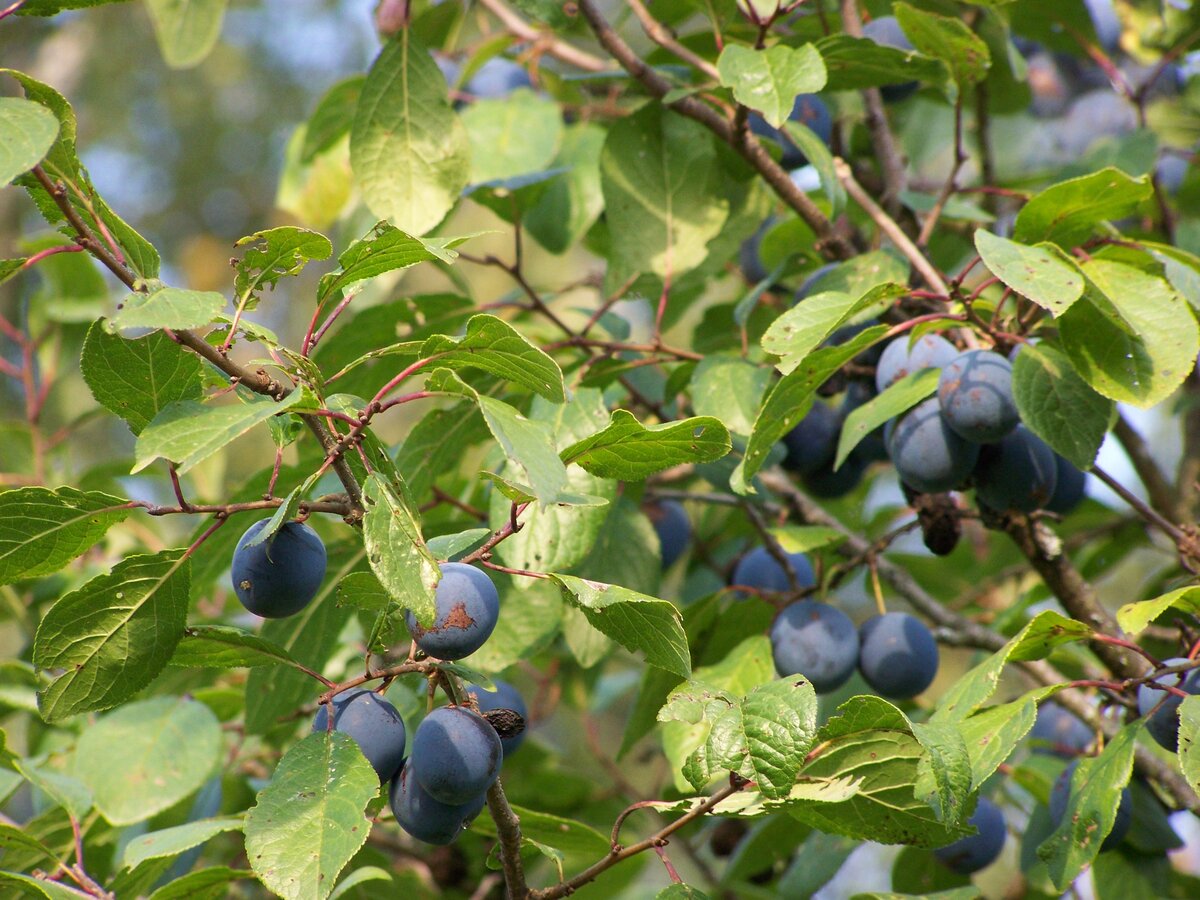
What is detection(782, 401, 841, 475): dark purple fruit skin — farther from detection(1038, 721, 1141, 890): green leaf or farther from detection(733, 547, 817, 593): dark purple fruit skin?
detection(1038, 721, 1141, 890): green leaf

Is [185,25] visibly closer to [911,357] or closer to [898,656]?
[911,357]

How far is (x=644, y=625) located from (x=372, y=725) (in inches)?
9.4

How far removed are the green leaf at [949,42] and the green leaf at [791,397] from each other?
16.2 inches

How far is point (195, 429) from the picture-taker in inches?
31.0

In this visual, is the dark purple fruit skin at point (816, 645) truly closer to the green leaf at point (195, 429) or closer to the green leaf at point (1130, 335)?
the green leaf at point (1130, 335)

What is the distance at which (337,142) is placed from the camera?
6.41 feet

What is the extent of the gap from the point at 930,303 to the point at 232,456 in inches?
198

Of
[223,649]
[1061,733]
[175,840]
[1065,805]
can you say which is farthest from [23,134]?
[1061,733]

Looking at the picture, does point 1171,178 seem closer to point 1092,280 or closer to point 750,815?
point 1092,280

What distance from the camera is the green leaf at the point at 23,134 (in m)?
0.77

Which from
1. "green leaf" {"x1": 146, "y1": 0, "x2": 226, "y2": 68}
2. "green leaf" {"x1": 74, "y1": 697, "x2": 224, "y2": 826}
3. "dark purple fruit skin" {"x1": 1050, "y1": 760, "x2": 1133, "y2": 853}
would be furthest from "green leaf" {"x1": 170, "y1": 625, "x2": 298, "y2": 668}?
"green leaf" {"x1": 146, "y1": 0, "x2": 226, "y2": 68}

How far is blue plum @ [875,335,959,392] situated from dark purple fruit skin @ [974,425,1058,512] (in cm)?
11

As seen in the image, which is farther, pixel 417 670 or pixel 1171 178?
pixel 1171 178

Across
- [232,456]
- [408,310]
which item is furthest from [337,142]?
[232,456]
